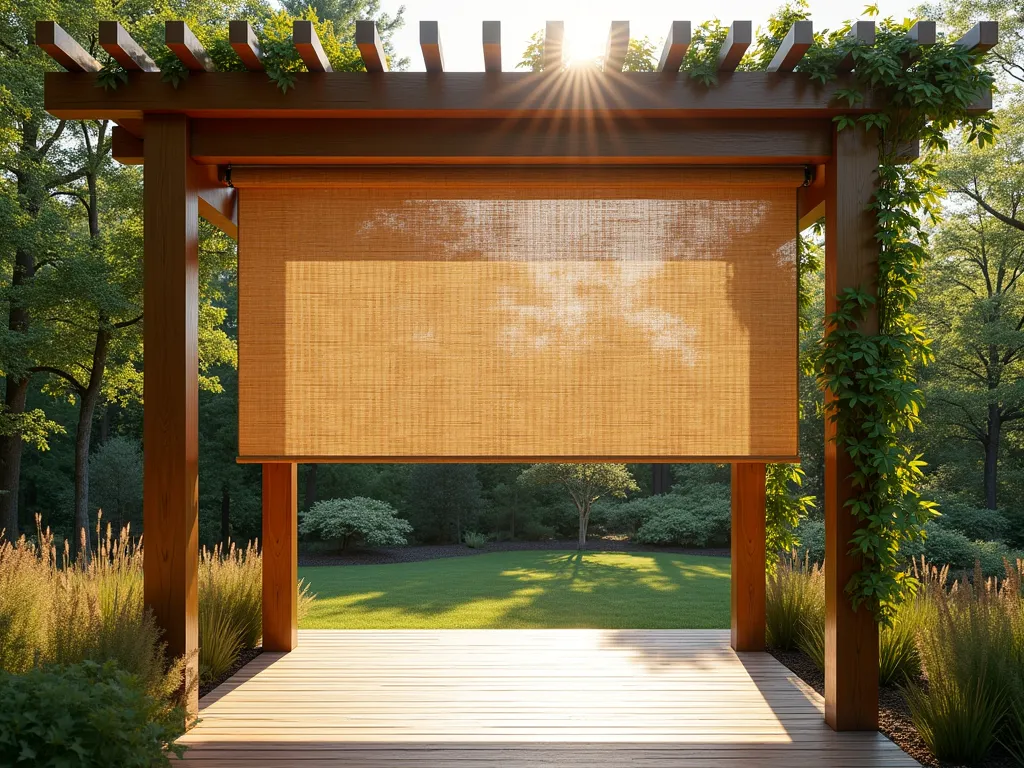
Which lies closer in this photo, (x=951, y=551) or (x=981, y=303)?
(x=951, y=551)

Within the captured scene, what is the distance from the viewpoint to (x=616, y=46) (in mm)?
3566

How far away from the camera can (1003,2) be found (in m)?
12.3

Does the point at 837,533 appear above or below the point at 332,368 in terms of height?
below

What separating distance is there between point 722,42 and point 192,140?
106 inches

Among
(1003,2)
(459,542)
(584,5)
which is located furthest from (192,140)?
(1003,2)

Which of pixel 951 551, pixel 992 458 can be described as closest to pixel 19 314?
pixel 951 551

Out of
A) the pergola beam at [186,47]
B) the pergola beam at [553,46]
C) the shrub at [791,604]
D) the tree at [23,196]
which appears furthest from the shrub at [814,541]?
the tree at [23,196]

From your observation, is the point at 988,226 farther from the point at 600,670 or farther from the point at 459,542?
the point at 600,670

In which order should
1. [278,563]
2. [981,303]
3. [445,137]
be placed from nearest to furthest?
[445,137], [278,563], [981,303]

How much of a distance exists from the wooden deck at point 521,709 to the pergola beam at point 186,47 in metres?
3.19

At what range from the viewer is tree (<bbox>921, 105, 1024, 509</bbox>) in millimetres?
12820

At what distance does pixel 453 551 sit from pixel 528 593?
4.90 m

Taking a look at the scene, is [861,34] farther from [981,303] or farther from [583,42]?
[981,303]

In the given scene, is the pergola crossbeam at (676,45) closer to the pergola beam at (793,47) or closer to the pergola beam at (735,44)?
the pergola beam at (735,44)
